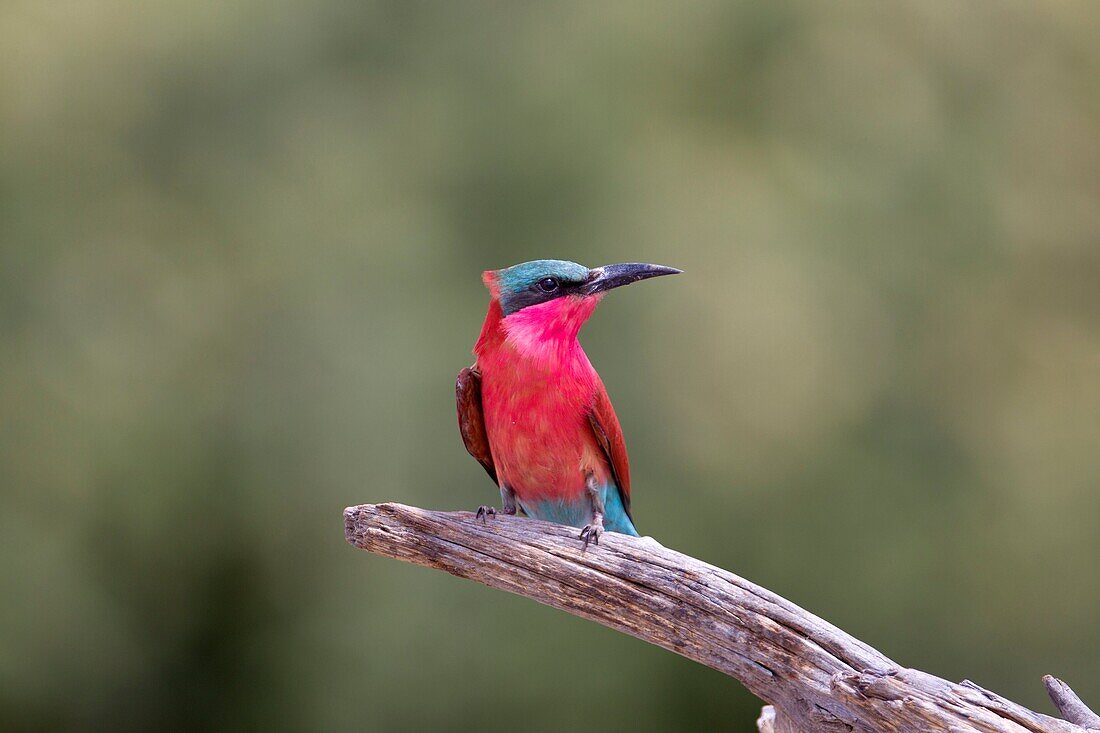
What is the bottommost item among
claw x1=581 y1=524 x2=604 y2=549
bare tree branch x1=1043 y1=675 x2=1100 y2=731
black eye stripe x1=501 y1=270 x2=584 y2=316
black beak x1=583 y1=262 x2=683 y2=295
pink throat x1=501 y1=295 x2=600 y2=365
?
bare tree branch x1=1043 y1=675 x2=1100 y2=731

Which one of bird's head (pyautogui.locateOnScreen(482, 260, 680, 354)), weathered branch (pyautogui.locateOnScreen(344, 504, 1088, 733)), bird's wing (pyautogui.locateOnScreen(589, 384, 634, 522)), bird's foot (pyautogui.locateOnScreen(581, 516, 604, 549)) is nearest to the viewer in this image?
weathered branch (pyautogui.locateOnScreen(344, 504, 1088, 733))

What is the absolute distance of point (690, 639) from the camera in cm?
318

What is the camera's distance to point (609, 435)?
149 inches

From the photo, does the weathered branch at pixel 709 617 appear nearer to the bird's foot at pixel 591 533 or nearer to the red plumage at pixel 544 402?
the bird's foot at pixel 591 533

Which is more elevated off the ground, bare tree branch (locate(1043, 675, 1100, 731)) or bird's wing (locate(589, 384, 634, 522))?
bird's wing (locate(589, 384, 634, 522))

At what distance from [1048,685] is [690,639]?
3.05 feet

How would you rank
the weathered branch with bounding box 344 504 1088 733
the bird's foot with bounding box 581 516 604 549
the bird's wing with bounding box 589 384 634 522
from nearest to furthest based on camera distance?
the weathered branch with bounding box 344 504 1088 733, the bird's foot with bounding box 581 516 604 549, the bird's wing with bounding box 589 384 634 522

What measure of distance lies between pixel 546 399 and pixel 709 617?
2.87 feet

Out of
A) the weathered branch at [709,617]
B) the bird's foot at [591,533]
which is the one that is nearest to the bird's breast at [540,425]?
the weathered branch at [709,617]

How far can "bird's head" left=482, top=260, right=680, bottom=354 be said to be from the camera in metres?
3.53

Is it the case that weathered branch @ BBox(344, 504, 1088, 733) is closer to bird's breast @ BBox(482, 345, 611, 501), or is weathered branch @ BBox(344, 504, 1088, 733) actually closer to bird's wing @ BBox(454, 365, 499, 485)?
bird's breast @ BBox(482, 345, 611, 501)

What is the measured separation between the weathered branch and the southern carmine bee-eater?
0.14m

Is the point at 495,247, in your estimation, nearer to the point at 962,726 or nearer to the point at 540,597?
the point at 540,597

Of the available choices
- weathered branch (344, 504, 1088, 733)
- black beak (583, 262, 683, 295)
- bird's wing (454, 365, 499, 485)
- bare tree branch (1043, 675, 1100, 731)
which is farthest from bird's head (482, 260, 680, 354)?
bare tree branch (1043, 675, 1100, 731)
